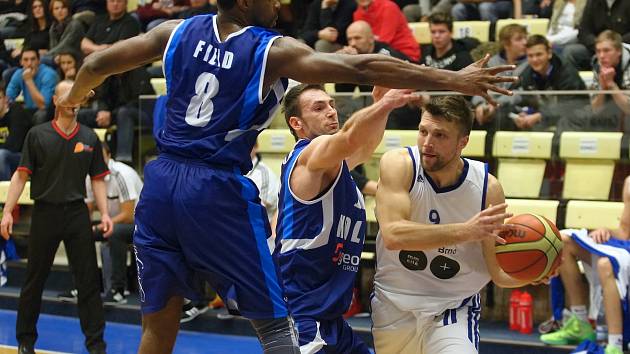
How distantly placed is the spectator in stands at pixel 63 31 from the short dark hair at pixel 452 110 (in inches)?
309

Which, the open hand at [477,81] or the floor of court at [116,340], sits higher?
the open hand at [477,81]

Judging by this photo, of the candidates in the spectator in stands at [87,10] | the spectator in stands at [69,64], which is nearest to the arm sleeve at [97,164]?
the spectator in stands at [69,64]

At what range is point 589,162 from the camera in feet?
23.5

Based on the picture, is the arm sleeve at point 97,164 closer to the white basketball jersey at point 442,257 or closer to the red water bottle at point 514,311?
the red water bottle at point 514,311

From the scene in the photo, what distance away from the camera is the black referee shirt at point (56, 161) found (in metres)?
7.28

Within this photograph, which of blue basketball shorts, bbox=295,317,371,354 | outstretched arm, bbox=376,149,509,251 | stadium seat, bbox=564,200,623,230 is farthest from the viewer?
stadium seat, bbox=564,200,623,230

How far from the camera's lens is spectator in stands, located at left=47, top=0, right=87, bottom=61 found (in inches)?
469

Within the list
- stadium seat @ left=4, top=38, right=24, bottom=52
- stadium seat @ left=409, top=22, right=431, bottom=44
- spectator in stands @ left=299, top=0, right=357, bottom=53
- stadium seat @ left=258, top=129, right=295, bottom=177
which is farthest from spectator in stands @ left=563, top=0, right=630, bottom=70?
stadium seat @ left=4, top=38, right=24, bottom=52

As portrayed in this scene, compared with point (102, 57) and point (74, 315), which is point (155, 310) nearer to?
point (102, 57)

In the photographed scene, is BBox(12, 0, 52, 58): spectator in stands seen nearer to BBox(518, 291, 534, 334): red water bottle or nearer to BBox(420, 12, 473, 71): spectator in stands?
BBox(420, 12, 473, 71): spectator in stands

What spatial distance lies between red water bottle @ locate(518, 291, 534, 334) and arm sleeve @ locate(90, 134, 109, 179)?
3287 millimetres

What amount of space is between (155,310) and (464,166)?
169 centimetres

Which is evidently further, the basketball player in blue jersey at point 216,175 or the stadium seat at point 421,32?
the stadium seat at point 421,32

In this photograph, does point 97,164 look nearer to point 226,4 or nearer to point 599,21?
point 226,4
